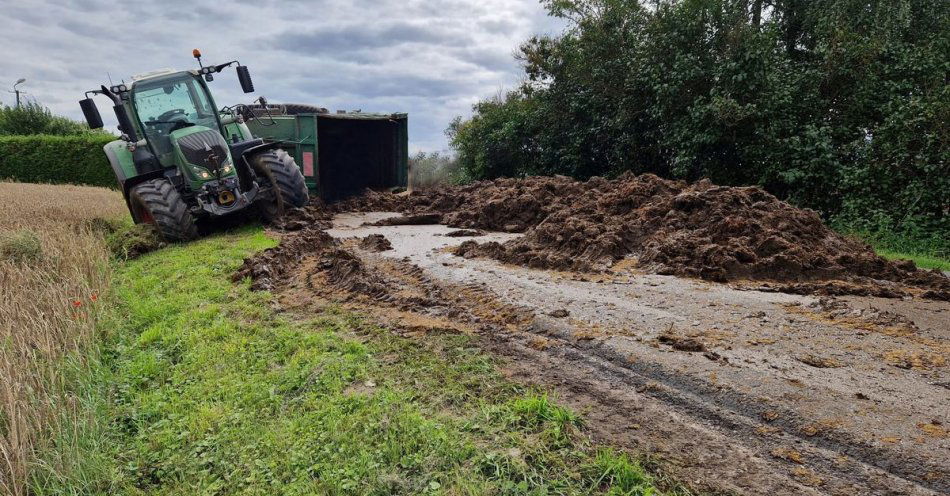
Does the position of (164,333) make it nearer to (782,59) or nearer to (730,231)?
(730,231)

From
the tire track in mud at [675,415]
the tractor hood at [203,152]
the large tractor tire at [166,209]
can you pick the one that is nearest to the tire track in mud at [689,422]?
the tire track in mud at [675,415]

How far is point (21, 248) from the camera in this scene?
8.16 meters

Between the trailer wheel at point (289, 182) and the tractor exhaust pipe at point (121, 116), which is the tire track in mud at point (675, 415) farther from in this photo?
the tractor exhaust pipe at point (121, 116)

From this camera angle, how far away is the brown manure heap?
6.46 metres

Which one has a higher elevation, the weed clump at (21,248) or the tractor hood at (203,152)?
the tractor hood at (203,152)

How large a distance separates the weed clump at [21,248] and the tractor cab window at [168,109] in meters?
2.82

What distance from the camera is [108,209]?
14406mm

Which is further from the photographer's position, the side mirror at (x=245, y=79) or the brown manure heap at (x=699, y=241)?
the side mirror at (x=245, y=79)

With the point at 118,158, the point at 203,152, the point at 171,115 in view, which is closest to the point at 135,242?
the point at 203,152

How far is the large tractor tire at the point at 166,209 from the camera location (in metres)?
10.0

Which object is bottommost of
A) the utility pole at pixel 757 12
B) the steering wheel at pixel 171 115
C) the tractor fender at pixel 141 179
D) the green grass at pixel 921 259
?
the green grass at pixel 921 259

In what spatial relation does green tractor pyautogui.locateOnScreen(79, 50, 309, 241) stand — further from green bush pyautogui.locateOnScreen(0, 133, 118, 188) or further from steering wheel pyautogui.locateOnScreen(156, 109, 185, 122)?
green bush pyautogui.locateOnScreen(0, 133, 118, 188)

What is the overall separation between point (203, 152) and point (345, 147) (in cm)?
554

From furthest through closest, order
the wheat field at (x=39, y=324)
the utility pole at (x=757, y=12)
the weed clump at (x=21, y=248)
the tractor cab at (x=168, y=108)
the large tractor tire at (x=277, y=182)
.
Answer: the utility pole at (x=757, y=12) < the large tractor tire at (x=277, y=182) < the tractor cab at (x=168, y=108) < the weed clump at (x=21, y=248) < the wheat field at (x=39, y=324)
